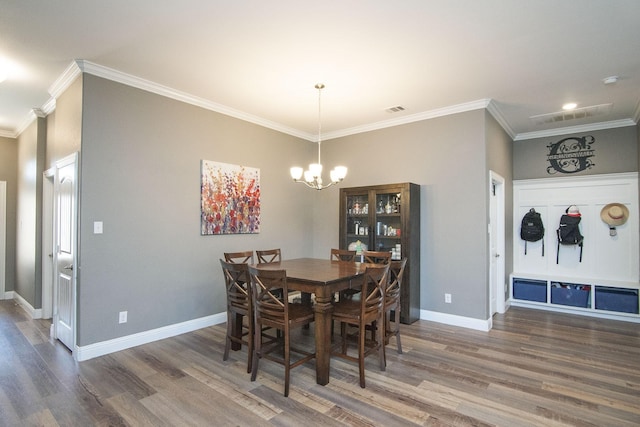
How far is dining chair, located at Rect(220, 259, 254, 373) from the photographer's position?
9.47ft

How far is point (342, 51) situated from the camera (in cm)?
291

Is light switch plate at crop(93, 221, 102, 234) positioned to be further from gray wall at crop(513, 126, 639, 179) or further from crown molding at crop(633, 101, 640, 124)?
crown molding at crop(633, 101, 640, 124)

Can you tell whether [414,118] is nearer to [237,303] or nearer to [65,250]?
[237,303]

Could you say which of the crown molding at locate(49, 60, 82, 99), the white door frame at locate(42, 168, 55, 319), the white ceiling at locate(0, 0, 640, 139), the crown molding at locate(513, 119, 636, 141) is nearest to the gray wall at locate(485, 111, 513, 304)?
the crown molding at locate(513, 119, 636, 141)

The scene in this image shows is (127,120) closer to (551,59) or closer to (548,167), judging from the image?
(551,59)

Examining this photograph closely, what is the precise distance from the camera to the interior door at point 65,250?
10.7ft

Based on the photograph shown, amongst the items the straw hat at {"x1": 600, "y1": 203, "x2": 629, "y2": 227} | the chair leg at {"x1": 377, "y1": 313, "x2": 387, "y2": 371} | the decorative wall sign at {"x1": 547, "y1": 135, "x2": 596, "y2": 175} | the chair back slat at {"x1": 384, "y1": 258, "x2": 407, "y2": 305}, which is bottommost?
the chair leg at {"x1": 377, "y1": 313, "x2": 387, "y2": 371}

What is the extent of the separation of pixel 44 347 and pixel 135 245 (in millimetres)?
1402

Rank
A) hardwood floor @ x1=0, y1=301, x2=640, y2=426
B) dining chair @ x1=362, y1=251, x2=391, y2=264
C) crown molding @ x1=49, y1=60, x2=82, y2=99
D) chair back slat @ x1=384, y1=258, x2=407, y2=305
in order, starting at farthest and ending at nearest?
dining chair @ x1=362, y1=251, x2=391, y2=264, crown molding @ x1=49, y1=60, x2=82, y2=99, chair back slat @ x1=384, y1=258, x2=407, y2=305, hardwood floor @ x1=0, y1=301, x2=640, y2=426

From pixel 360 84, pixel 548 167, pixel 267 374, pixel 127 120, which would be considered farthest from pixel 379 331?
pixel 548 167

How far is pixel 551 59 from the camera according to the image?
118 inches

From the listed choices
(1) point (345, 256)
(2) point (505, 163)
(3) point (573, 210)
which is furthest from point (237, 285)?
(3) point (573, 210)

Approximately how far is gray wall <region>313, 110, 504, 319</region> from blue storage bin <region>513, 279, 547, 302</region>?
1582 mm

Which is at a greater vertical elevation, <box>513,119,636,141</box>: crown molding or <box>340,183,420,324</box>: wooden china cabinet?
<box>513,119,636,141</box>: crown molding
